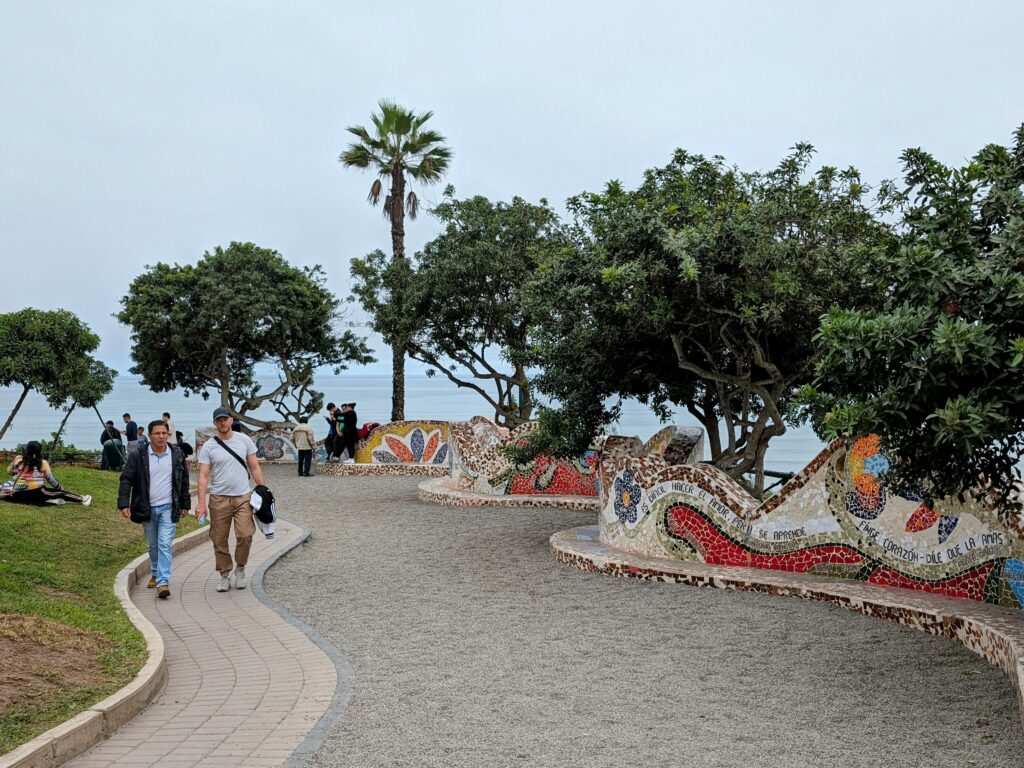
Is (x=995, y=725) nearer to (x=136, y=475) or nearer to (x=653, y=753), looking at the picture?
(x=653, y=753)

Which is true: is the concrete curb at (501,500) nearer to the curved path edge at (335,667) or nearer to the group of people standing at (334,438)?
the curved path edge at (335,667)

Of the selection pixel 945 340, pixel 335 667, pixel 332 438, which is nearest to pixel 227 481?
pixel 335 667

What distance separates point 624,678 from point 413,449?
18921mm

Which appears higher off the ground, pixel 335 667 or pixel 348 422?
pixel 348 422

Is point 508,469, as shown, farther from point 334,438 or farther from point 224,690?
point 224,690

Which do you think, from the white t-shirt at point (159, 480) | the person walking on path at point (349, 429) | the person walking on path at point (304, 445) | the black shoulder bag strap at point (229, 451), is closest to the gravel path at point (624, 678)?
the black shoulder bag strap at point (229, 451)

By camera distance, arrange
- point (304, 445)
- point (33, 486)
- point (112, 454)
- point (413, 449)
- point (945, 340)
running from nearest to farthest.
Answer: point (945, 340) < point (33, 486) < point (304, 445) < point (112, 454) < point (413, 449)

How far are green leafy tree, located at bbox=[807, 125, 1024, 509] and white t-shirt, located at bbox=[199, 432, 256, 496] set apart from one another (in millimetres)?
5413

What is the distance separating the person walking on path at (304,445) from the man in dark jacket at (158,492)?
14717mm

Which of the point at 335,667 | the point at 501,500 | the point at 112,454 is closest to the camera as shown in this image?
the point at 335,667

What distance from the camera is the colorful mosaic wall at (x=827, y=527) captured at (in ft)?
25.7

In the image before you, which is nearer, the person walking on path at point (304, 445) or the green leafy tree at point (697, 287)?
the green leafy tree at point (697, 287)

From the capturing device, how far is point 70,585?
9039 mm

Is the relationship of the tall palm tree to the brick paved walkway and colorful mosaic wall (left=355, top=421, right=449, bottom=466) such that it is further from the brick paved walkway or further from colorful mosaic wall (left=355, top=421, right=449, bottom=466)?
the brick paved walkway
